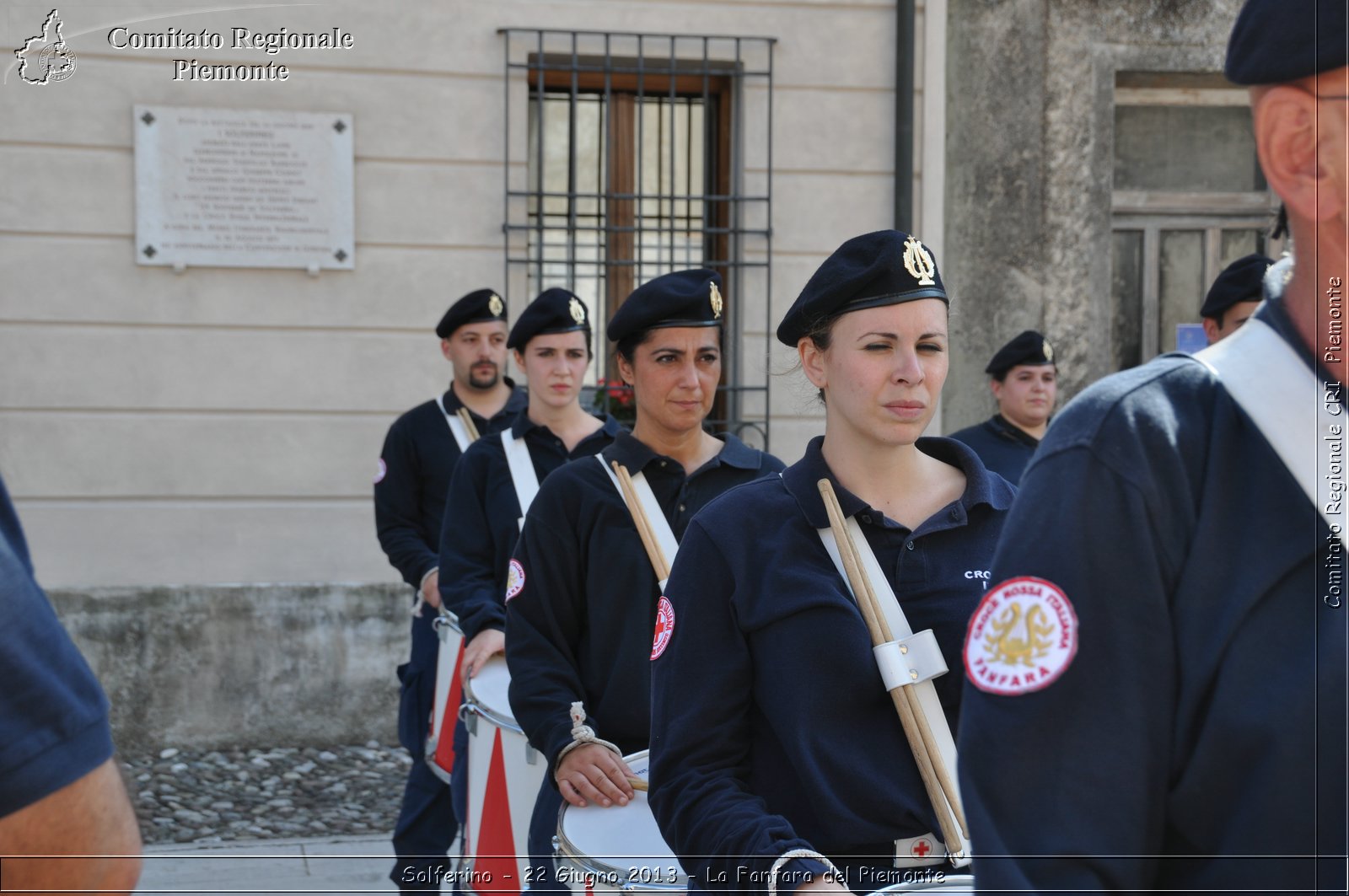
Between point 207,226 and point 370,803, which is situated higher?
point 207,226

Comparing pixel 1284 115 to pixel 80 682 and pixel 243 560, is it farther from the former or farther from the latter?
pixel 243 560

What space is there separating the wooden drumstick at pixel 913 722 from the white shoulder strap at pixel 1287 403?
93 cm

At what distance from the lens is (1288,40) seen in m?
1.38

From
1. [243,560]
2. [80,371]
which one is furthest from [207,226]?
[243,560]

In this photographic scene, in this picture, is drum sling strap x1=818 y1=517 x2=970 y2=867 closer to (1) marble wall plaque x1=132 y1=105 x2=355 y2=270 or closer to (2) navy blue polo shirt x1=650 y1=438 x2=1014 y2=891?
(2) navy blue polo shirt x1=650 y1=438 x2=1014 y2=891

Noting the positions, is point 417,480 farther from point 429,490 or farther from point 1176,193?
point 1176,193

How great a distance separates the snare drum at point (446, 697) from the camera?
4.86m

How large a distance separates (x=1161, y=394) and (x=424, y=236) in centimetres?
682

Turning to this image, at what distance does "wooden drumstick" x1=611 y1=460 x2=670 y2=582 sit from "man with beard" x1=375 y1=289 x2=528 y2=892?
1.95 m

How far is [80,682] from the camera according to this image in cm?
148

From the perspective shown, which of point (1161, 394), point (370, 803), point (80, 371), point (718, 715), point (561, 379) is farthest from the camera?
point (80, 371)

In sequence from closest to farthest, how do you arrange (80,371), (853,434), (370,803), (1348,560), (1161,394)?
1. (1348,560)
2. (1161,394)
3. (853,434)
4. (370,803)
5. (80,371)

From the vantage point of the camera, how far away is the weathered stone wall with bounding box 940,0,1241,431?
8445 mm

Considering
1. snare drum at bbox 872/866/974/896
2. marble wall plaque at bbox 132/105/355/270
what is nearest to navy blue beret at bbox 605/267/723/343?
snare drum at bbox 872/866/974/896
